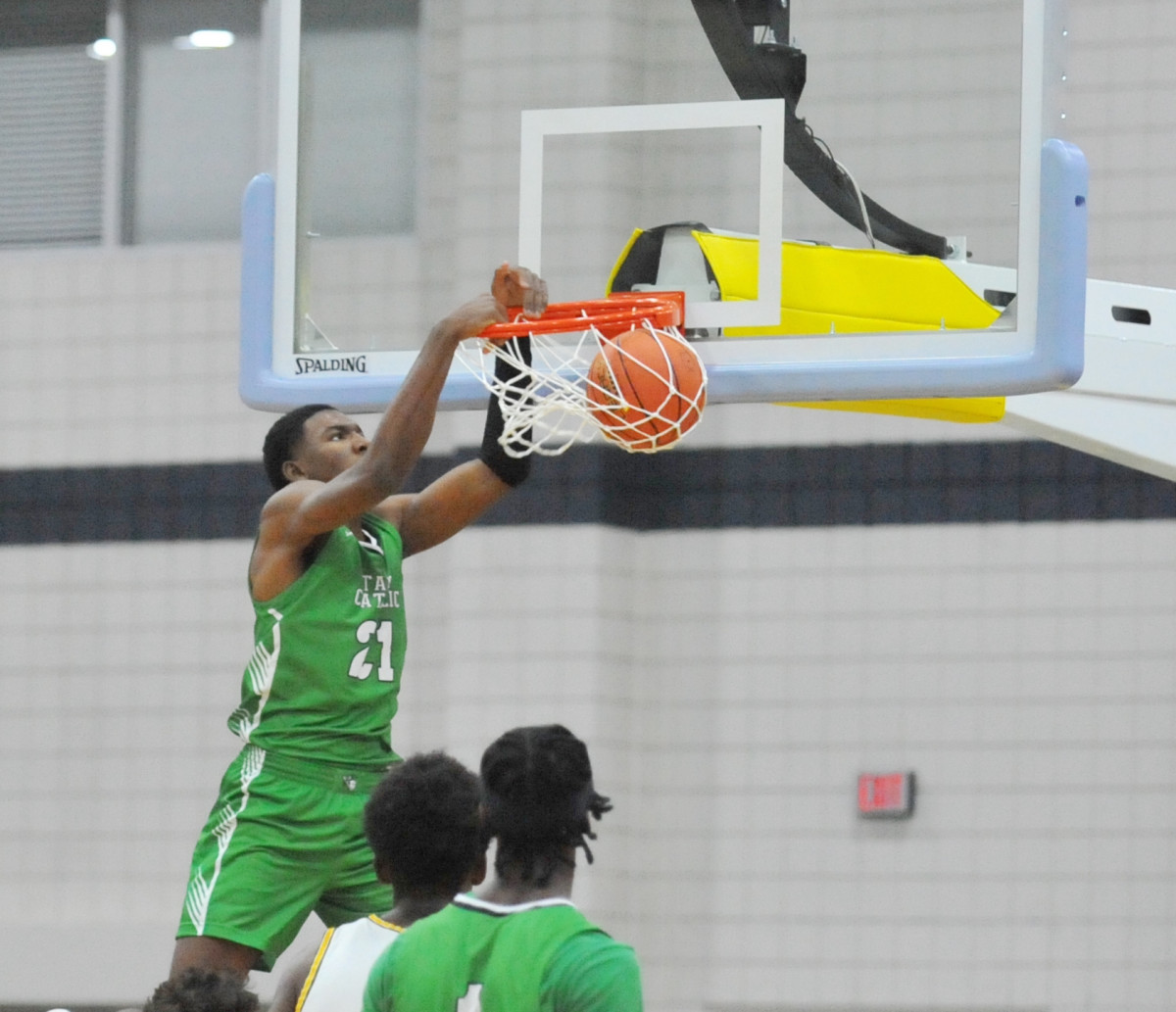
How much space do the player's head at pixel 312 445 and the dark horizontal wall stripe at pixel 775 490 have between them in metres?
3.25

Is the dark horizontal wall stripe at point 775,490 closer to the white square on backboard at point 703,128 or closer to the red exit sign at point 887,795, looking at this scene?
the red exit sign at point 887,795

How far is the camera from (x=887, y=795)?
7.76 meters

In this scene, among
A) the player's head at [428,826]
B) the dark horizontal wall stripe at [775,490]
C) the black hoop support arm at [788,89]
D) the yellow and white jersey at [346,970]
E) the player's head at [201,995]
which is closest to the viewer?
the player's head at [201,995]

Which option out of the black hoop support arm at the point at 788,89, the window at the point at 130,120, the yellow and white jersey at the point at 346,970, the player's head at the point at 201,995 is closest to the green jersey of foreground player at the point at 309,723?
the yellow and white jersey at the point at 346,970

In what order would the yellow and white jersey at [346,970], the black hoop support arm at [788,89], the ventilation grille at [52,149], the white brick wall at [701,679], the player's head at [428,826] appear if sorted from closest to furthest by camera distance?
the player's head at [428,826], the yellow and white jersey at [346,970], the black hoop support arm at [788,89], the white brick wall at [701,679], the ventilation grille at [52,149]

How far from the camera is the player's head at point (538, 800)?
2947 millimetres

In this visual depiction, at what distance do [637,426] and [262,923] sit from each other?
4.21ft

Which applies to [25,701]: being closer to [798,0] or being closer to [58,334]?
[58,334]

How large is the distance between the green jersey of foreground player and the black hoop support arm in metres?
1.00

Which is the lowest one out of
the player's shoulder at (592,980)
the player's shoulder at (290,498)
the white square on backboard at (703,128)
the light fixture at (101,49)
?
the player's shoulder at (592,980)

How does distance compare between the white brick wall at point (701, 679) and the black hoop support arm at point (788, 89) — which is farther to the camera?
the white brick wall at point (701, 679)

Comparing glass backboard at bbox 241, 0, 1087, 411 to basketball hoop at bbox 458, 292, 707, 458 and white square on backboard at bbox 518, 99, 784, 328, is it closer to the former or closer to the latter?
Answer: white square on backboard at bbox 518, 99, 784, 328

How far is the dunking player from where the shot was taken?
10.9ft

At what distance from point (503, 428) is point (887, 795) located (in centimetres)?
371
